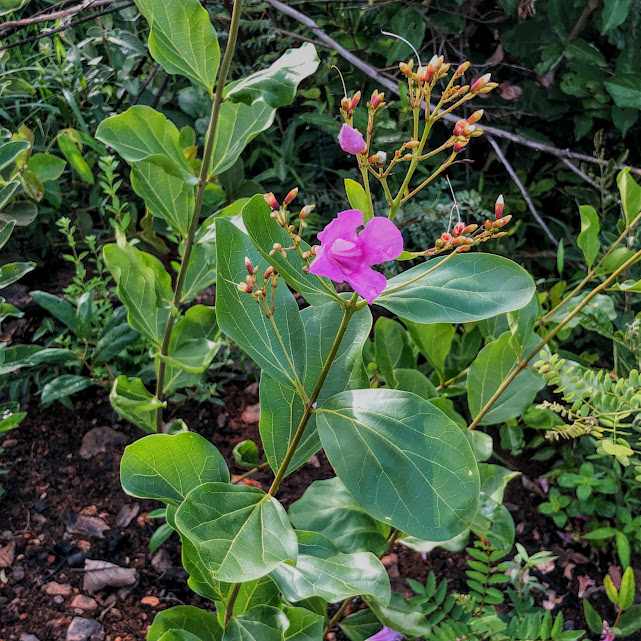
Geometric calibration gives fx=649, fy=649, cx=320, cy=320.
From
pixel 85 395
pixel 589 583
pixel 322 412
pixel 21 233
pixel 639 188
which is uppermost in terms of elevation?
pixel 639 188

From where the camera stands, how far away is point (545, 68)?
2281 mm

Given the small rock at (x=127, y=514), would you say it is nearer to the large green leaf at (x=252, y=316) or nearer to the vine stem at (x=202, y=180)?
the vine stem at (x=202, y=180)

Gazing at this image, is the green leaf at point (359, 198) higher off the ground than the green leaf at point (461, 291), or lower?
higher

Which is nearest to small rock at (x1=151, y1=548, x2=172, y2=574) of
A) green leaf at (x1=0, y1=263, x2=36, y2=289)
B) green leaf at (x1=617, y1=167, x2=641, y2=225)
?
green leaf at (x1=0, y1=263, x2=36, y2=289)

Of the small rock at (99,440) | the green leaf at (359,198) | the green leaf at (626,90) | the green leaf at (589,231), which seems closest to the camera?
the green leaf at (359,198)

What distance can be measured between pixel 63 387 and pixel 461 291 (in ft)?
4.04

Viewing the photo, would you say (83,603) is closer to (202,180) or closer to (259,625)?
(259,625)

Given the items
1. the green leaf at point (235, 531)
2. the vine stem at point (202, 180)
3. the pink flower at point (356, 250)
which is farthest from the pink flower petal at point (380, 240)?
the vine stem at point (202, 180)

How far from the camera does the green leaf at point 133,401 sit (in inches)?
56.0

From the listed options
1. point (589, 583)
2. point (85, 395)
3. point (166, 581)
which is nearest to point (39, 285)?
point (85, 395)

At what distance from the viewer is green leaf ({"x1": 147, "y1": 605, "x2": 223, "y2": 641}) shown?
1233mm

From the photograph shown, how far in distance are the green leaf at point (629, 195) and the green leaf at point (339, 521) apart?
0.83 m

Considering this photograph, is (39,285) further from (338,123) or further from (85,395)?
(338,123)

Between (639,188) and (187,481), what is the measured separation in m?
1.06
